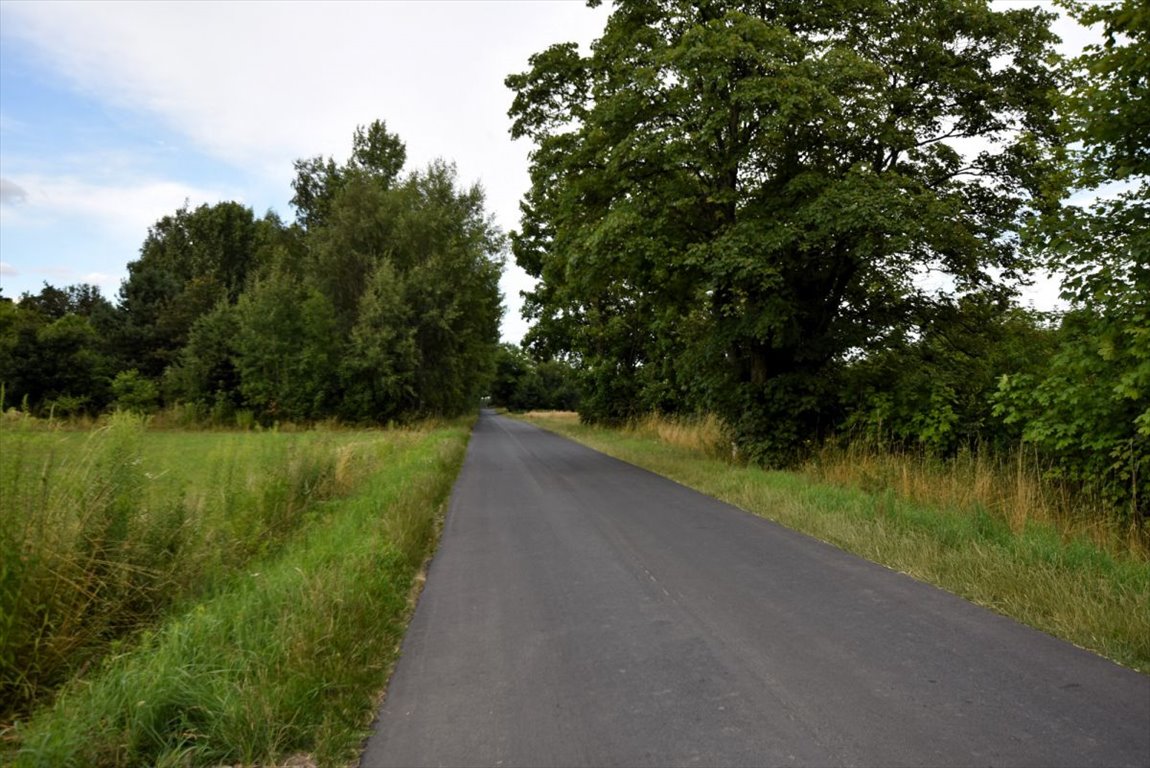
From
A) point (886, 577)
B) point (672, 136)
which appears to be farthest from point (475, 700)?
point (672, 136)

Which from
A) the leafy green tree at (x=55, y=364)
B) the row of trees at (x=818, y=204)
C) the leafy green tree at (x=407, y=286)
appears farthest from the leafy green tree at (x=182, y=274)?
the row of trees at (x=818, y=204)

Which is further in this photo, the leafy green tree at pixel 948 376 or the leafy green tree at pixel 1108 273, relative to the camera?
the leafy green tree at pixel 948 376

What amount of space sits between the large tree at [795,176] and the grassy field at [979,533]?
337cm

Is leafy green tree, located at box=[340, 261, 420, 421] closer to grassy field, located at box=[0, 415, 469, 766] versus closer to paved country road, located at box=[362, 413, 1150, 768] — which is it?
grassy field, located at box=[0, 415, 469, 766]

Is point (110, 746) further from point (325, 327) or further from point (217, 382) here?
point (217, 382)

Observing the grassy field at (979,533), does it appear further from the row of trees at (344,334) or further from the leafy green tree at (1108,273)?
the row of trees at (344,334)

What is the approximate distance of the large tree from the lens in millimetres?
13000

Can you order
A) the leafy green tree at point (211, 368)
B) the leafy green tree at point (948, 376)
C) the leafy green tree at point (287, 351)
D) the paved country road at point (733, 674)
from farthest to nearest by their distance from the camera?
the leafy green tree at point (211, 368)
the leafy green tree at point (287, 351)
the leafy green tree at point (948, 376)
the paved country road at point (733, 674)

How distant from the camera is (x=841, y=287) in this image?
15.1m

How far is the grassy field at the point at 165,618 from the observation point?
3314 millimetres

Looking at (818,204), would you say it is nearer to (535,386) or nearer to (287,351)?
(287,351)

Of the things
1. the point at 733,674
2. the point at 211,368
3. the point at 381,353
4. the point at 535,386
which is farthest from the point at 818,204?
the point at 535,386

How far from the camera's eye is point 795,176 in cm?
1434

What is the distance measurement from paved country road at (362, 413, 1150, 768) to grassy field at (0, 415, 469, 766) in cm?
40
